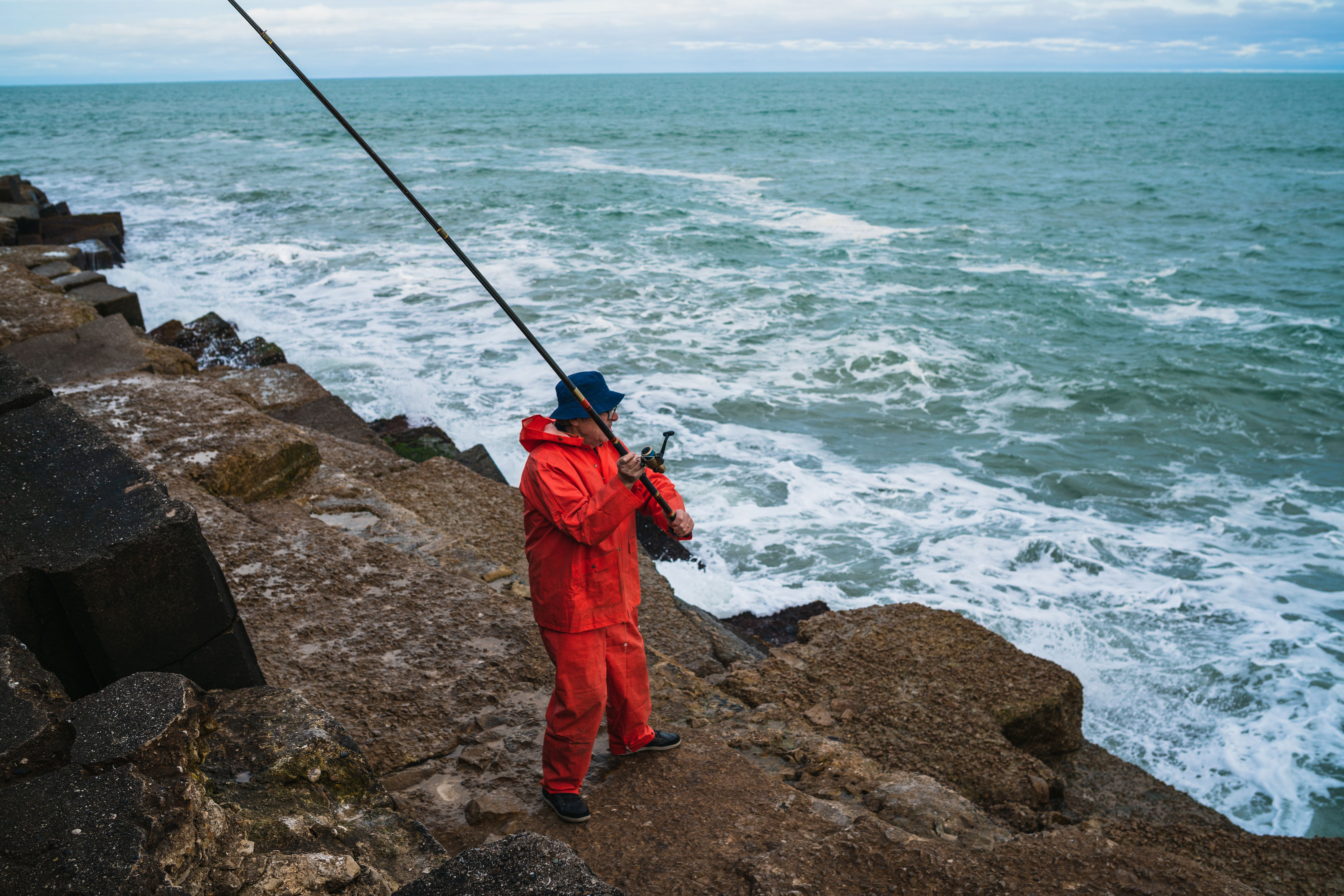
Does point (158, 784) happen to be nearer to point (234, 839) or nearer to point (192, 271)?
point (234, 839)

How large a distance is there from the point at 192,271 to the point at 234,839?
1628 cm

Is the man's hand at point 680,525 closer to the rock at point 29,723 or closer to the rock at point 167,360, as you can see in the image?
the rock at point 29,723

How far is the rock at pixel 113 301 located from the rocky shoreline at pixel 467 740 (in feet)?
12.0

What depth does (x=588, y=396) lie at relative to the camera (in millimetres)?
2850

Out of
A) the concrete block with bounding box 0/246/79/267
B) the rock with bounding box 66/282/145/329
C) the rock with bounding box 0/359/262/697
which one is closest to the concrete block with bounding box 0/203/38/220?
the concrete block with bounding box 0/246/79/267

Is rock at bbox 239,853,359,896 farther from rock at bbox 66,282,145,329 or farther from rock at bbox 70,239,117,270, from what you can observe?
rock at bbox 70,239,117,270

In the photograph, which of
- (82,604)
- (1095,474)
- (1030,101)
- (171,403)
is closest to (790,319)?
(1095,474)

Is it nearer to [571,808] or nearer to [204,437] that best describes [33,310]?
[204,437]

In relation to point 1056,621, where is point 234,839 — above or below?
above

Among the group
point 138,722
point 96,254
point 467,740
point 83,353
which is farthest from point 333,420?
point 96,254

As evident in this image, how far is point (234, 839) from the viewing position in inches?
77.5

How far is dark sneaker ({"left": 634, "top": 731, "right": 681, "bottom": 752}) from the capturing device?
3.03 m

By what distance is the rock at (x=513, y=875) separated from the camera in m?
1.66

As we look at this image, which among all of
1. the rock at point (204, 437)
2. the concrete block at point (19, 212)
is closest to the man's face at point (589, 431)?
the rock at point (204, 437)
